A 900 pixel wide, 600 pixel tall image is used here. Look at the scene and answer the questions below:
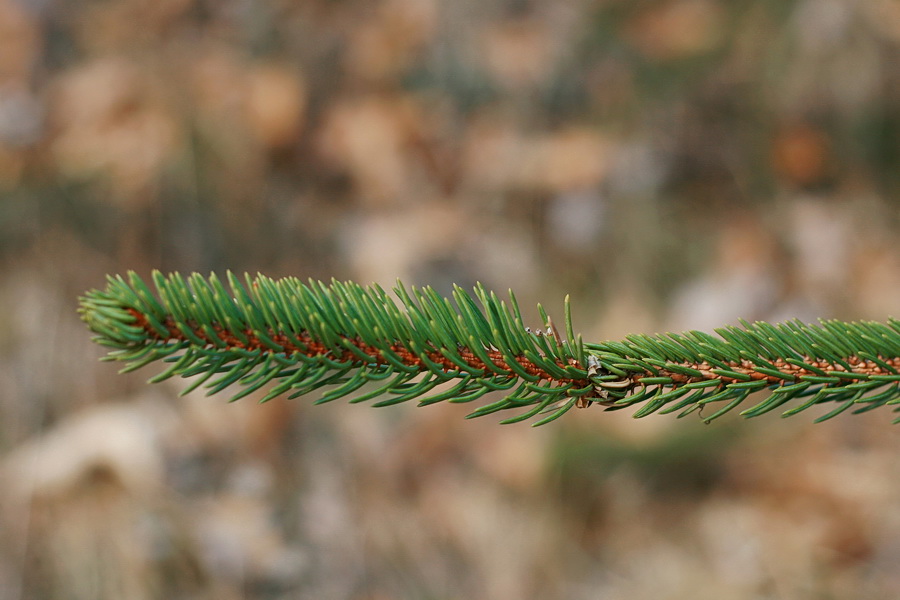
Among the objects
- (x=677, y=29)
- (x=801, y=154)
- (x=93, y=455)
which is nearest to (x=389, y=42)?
(x=677, y=29)

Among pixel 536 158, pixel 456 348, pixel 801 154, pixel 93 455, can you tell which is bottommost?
pixel 456 348

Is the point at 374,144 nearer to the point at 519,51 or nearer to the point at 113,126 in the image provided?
the point at 519,51

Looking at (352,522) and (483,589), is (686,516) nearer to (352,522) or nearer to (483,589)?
(483,589)

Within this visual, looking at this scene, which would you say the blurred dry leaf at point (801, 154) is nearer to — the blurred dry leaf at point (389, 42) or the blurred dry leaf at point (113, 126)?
the blurred dry leaf at point (389, 42)

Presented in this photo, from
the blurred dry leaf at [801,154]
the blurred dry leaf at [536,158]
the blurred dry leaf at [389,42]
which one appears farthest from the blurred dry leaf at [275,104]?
the blurred dry leaf at [801,154]

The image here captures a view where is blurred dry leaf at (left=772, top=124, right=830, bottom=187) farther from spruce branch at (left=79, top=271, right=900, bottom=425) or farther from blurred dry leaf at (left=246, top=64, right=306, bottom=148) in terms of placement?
spruce branch at (left=79, top=271, right=900, bottom=425)

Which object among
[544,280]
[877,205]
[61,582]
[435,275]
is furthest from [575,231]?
[61,582]
